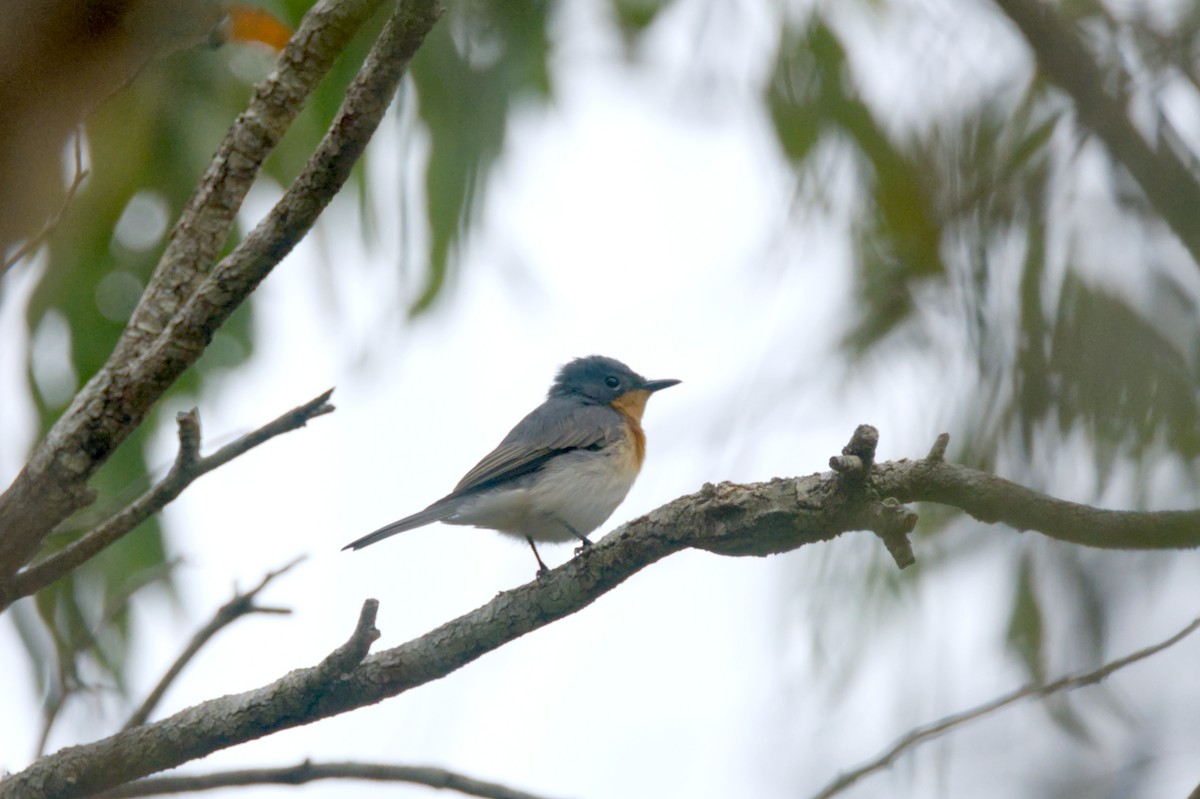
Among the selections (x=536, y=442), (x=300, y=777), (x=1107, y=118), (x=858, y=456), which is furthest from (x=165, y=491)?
(x=536, y=442)

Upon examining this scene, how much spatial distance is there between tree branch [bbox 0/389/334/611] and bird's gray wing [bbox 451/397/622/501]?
218 cm

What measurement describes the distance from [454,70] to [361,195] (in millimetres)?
589

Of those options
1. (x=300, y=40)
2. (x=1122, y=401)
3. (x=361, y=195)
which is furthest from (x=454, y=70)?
(x=1122, y=401)

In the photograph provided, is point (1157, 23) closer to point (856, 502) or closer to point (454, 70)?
point (856, 502)

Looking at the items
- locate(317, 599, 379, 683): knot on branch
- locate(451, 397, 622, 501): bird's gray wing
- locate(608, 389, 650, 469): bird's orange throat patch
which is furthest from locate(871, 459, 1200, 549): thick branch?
locate(608, 389, 650, 469): bird's orange throat patch

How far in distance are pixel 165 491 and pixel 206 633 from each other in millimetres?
585

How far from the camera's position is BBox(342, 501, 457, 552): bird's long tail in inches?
173

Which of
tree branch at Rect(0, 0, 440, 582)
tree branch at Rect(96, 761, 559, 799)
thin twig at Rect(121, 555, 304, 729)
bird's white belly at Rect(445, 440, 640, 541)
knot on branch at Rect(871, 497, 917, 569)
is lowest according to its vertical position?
knot on branch at Rect(871, 497, 917, 569)

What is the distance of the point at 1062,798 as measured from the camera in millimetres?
1483

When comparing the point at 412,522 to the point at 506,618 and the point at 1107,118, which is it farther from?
the point at 1107,118

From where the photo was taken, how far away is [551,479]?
207 inches

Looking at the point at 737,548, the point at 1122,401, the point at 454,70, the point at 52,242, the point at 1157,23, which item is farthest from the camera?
the point at 52,242

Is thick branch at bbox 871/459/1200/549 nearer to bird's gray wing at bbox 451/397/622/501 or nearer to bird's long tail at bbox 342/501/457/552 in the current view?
bird's long tail at bbox 342/501/457/552

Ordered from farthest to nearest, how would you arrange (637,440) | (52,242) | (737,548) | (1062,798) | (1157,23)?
(637,440), (52,242), (737,548), (1157,23), (1062,798)
